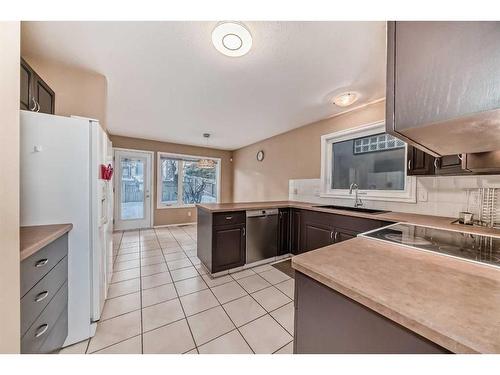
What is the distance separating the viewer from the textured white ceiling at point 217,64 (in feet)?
4.80

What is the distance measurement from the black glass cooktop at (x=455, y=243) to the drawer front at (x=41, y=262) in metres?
1.73

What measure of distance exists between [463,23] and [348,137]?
107 inches

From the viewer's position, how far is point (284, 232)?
2.96m

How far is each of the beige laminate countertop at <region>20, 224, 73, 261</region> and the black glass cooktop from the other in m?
1.71

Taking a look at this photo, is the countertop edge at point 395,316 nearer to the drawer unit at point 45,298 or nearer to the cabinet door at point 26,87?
the drawer unit at point 45,298

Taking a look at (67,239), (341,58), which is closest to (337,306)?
(67,239)

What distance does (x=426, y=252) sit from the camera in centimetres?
88

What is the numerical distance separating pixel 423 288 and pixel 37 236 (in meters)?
1.75

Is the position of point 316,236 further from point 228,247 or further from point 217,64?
point 217,64

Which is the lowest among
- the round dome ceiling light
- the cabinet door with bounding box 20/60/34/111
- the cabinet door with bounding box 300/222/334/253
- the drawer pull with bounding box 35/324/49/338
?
the drawer pull with bounding box 35/324/49/338

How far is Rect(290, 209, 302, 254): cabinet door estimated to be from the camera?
9.45 feet

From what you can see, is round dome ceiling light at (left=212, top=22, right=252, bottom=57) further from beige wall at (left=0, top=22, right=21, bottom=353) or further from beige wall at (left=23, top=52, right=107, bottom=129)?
beige wall at (left=23, top=52, right=107, bottom=129)

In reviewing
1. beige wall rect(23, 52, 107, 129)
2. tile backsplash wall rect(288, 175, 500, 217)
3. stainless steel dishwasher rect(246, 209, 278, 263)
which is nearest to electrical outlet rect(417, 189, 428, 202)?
tile backsplash wall rect(288, 175, 500, 217)
